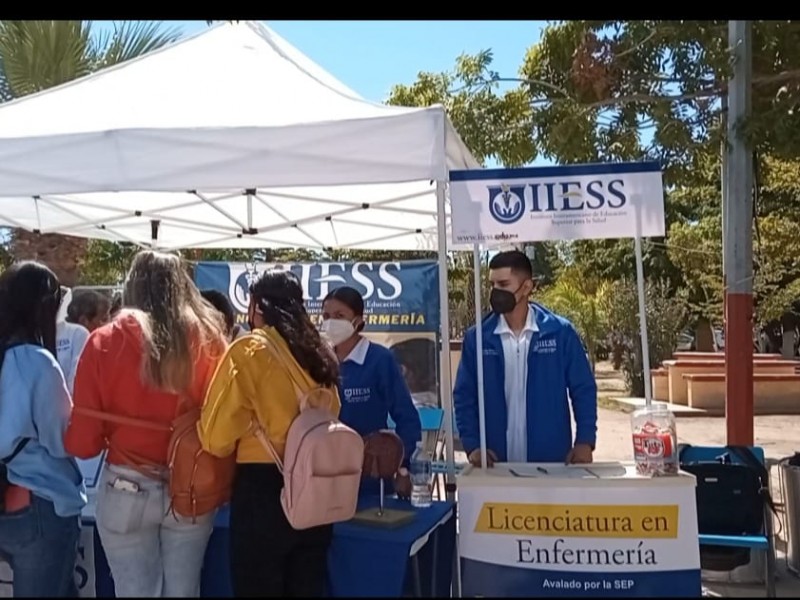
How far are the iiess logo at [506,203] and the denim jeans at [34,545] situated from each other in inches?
82.1

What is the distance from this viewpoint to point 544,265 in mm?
29266

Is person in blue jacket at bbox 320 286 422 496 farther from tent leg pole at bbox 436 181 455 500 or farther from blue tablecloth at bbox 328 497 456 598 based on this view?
blue tablecloth at bbox 328 497 456 598

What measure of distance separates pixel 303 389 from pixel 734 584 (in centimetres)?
317

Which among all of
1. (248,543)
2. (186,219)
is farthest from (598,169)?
(186,219)

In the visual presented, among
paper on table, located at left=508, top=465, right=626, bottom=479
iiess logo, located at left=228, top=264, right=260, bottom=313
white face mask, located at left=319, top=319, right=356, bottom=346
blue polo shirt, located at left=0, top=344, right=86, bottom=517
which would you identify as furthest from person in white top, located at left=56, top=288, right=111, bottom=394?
paper on table, located at left=508, top=465, right=626, bottom=479

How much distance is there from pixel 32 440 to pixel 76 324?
6.18 feet

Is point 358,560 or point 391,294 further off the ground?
point 391,294

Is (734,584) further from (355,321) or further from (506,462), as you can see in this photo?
(355,321)

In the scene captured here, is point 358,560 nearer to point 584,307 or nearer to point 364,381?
point 364,381

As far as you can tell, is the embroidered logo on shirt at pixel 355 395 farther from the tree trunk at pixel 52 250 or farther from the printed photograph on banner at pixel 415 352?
the tree trunk at pixel 52 250

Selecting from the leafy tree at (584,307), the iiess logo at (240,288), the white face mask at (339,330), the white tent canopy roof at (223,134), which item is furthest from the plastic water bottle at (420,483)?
the leafy tree at (584,307)

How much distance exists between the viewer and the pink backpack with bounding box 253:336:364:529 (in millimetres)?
2707

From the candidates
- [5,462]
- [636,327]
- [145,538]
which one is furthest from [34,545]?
[636,327]

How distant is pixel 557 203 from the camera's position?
11.6ft
